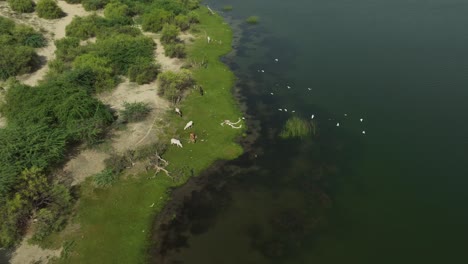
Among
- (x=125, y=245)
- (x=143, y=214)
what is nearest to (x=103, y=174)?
(x=143, y=214)

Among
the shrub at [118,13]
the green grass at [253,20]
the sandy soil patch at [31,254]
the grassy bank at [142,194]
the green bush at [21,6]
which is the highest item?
the green grass at [253,20]

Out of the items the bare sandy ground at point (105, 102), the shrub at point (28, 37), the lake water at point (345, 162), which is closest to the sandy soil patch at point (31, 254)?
the bare sandy ground at point (105, 102)

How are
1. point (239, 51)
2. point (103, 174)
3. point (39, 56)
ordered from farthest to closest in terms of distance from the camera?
point (239, 51)
point (39, 56)
point (103, 174)

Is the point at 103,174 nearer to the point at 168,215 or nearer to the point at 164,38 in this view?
the point at 168,215

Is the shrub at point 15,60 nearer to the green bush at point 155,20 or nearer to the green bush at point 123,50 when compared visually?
the green bush at point 123,50

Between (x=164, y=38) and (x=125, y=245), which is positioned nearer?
(x=125, y=245)

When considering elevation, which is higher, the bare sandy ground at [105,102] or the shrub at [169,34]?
the shrub at [169,34]

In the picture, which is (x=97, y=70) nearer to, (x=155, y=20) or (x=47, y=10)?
(x=155, y=20)

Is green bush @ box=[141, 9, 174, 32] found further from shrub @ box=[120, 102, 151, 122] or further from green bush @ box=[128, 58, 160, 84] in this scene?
shrub @ box=[120, 102, 151, 122]
